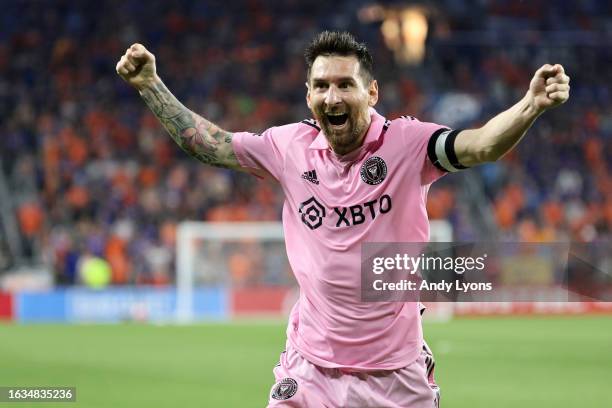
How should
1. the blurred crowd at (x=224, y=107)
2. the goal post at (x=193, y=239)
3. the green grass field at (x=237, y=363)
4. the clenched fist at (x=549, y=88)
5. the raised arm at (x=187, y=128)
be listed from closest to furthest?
the clenched fist at (x=549, y=88) → the raised arm at (x=187, y=128) → the green grass field at (x=237, y=363) → the goal post at (x=193, y=239) → the blurred crowd at (x=224, y=107)

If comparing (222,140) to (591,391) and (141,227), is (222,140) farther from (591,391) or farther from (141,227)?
(141,227)

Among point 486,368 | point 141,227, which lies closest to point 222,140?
point 486,368

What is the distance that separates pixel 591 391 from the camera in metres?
10.4

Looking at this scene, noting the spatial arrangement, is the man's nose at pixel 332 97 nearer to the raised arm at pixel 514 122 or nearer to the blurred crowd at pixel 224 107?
the raised arm at pixel 514 122

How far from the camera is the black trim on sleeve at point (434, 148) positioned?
4.07m

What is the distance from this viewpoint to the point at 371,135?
4.20 metres

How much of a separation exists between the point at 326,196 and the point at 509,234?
19.1 meters

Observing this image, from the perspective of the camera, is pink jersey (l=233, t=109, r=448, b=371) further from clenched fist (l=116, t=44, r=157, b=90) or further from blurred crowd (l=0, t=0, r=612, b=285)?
blurred crowd (l=0, t=0, r=612, b=285)

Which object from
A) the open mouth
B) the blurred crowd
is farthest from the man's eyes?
the blurred crowd

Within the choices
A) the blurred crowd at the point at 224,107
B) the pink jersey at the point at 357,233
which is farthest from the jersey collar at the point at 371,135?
the blurred crowd at the point at 224,107

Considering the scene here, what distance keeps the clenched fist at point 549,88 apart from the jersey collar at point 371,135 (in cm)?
72

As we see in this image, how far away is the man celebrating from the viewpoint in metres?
4.08

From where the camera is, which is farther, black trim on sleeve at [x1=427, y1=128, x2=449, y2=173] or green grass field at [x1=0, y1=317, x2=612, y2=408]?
green grass field at [x1=0, y1=317, x2=612, y2=408]

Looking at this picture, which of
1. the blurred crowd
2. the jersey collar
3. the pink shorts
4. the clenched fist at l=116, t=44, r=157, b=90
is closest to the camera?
the pink shorts
